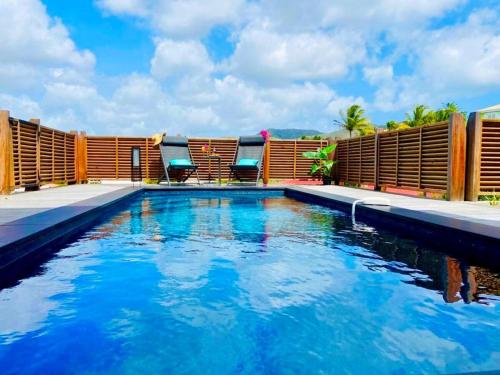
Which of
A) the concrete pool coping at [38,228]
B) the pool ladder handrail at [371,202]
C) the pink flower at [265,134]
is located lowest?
the concrete pool coping at [38,228]

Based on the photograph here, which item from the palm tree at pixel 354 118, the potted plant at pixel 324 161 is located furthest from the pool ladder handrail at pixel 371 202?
the palm tree at pixel 354 118

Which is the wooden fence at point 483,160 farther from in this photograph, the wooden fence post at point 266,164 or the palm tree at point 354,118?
the palm tree at point 354,118

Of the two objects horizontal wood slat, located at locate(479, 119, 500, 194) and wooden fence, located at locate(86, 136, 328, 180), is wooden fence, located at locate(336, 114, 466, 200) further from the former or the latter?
wooden fence, located at locate(86, 136, 328, 180)

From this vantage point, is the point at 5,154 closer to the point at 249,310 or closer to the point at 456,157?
the point at 249,310

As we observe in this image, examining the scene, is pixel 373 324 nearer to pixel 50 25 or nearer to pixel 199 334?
pixel 199 334

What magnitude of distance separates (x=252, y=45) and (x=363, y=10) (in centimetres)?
469

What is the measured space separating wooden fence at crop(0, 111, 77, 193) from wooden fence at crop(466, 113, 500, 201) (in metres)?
9.25

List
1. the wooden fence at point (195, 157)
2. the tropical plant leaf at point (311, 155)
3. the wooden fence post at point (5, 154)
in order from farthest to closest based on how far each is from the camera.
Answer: the wooden fence at point (195, 157) → the tropical plant leaf at point (311, 155) → the wooden fence post at point (5, 154)

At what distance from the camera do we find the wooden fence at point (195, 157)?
14.4 meters

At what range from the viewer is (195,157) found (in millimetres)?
14703

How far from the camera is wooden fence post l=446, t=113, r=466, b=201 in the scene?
814 centimetres

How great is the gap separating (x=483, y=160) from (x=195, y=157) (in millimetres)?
9137

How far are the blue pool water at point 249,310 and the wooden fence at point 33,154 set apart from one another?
5.34 meters

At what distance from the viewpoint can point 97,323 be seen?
7.54 ft
